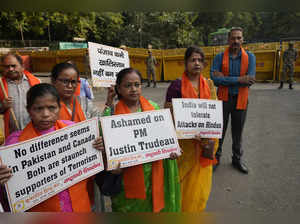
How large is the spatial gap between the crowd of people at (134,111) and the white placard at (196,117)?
0.31 feet

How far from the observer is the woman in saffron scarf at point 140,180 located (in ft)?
5.45

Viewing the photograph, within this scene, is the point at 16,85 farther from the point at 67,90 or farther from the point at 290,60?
the point at 290,60

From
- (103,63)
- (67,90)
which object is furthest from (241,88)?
(67,90)

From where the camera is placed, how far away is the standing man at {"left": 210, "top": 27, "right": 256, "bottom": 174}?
9.59ft

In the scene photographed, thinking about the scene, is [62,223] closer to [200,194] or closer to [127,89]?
[127,89]

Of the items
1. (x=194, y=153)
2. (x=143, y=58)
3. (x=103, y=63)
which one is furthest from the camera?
(x=143, y=58)

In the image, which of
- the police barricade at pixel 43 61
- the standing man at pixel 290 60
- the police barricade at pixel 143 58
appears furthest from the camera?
the police barricade at pixel 43 61

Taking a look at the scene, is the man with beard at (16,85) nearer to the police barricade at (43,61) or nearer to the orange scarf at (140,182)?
the orange scarf at (140,182)

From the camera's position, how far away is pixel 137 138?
149cm

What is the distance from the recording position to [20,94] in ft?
8.89

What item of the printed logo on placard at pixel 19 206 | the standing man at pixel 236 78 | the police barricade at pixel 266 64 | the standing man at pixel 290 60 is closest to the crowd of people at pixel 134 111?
the standing man at pixel 236 78

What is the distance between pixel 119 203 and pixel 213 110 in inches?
43.2

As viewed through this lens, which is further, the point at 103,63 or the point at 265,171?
the point at 265,171

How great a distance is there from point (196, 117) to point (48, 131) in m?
1.15
